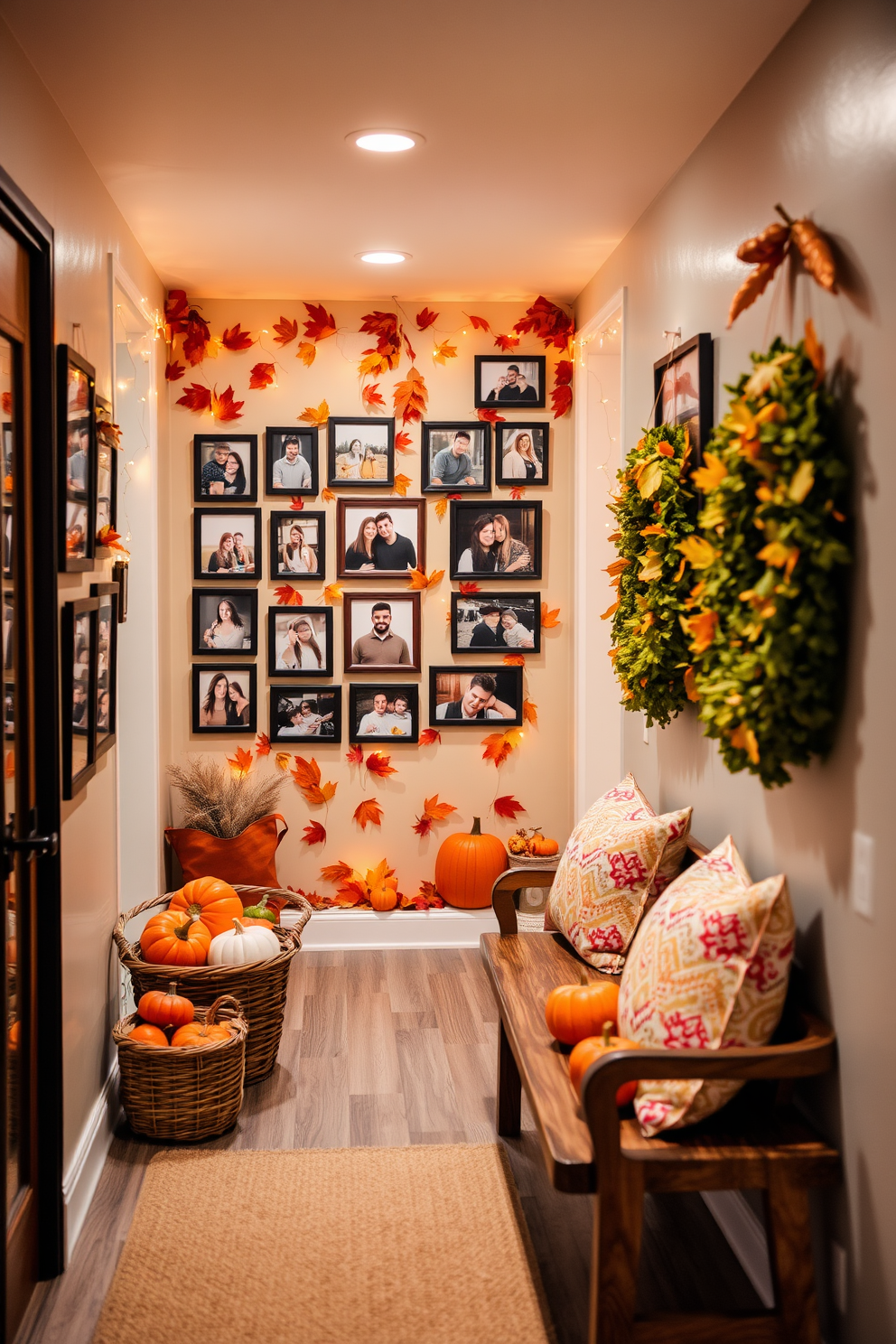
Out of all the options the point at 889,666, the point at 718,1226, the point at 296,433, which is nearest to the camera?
the point at 889,666

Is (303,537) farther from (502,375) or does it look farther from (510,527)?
(502,375)

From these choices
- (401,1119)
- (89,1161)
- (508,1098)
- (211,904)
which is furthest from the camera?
(211,904)

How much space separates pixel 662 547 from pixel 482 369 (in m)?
2.13

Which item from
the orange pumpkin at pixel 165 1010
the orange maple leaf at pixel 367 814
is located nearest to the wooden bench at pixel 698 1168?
the orange pumpkin at pixel 165 1010

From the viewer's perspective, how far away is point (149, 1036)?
9.75 feet

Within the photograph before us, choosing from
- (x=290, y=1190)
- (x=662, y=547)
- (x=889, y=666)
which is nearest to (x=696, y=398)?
(x=662, y=547)

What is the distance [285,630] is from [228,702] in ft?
1.27

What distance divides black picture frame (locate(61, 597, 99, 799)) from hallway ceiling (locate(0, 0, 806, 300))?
1209 millimetres

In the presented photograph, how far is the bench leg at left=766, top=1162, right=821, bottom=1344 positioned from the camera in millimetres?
1938

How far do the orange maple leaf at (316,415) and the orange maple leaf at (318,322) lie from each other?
0.92 ft

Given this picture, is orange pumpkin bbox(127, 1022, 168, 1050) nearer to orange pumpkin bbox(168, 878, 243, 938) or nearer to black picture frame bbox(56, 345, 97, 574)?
orange pumpkin bbox(168, 878, 243, 938)

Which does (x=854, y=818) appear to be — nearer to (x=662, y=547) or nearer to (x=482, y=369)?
(x=662, y=547)

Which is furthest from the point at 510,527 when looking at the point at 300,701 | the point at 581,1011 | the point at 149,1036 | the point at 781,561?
the point at 781,561

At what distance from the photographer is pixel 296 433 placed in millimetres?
4621
